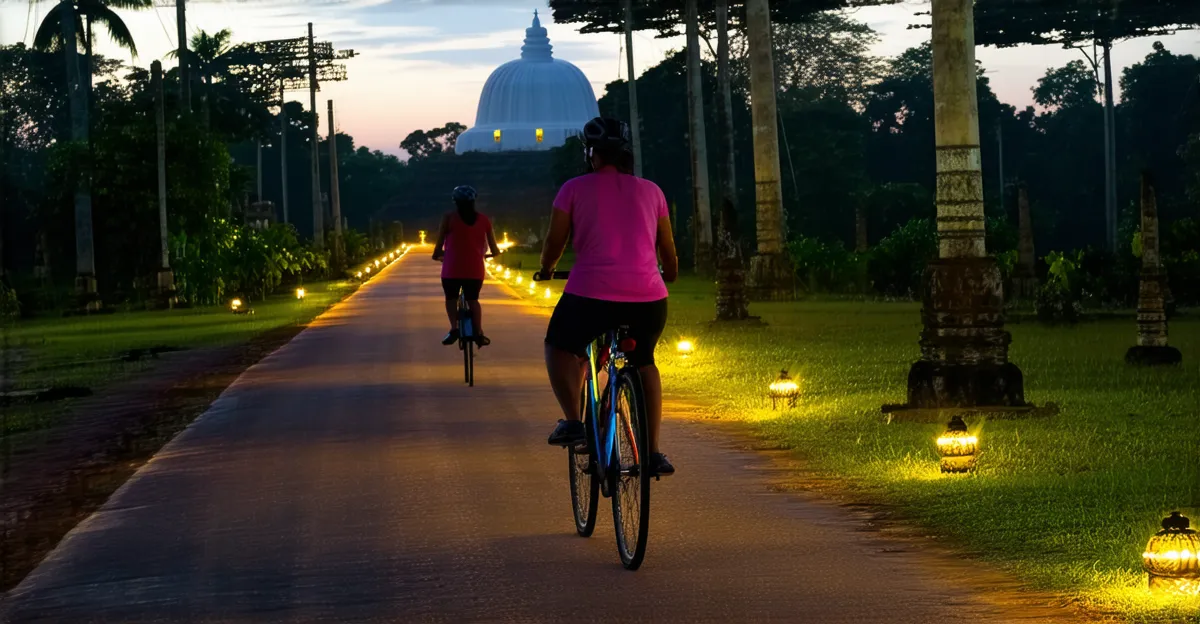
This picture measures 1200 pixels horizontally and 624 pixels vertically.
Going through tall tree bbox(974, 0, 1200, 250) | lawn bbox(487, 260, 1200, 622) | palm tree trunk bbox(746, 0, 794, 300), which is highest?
tall tree bbox(974, 0, 1200, 250)

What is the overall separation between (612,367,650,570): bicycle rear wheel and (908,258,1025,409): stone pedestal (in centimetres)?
678

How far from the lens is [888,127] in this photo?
101 meters

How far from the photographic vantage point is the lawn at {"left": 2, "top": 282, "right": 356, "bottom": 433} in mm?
23547

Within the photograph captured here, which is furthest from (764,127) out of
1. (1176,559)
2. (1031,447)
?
(1176,559)

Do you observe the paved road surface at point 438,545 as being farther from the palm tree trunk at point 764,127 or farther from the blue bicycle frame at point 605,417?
the palm tree trunk at point 764,127

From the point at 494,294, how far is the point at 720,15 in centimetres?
1098

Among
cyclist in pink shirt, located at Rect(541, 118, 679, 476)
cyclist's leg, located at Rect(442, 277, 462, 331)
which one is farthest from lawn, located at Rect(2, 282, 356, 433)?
cyclist in pink shirt, located at Rect(541, 118, 679, 476)

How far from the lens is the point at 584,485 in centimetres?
952

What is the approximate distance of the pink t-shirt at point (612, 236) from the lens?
882 cm

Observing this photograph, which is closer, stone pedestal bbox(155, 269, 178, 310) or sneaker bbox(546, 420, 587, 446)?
sneaker bbox(546, 420, 587, 446)

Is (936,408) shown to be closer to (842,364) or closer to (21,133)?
(842,364)

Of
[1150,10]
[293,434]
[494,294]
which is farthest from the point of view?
[1150,10]

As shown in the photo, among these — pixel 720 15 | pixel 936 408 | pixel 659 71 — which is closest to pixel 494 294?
pixel 720 15

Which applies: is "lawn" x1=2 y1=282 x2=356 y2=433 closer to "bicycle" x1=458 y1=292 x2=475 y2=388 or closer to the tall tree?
"bicycle" x1=458 y1=292 x2=475 y2=388
